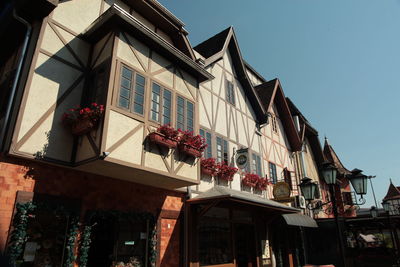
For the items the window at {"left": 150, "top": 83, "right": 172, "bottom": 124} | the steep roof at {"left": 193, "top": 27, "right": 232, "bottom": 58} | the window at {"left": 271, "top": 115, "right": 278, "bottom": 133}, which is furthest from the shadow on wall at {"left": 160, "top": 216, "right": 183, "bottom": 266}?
the window at {"left": 271, "top": 115, "right": 278, "bottom": 133}

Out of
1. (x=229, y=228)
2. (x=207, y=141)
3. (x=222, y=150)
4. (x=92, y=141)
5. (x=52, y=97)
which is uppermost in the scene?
(x=207, y=141)

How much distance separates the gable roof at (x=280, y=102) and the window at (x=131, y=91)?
10.4 m

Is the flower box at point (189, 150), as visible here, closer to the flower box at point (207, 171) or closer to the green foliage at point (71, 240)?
the flower box at point (207, 171)

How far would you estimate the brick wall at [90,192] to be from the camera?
6234 mm

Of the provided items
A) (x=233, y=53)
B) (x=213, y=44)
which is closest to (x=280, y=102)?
(x=233, y=53)

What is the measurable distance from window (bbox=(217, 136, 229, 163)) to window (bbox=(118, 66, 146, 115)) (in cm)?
501

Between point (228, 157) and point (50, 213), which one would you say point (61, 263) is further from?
point (228, 157)

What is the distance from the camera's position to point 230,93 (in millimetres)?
14438

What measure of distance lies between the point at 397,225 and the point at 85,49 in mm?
20311

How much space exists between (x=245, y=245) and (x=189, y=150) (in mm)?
6459

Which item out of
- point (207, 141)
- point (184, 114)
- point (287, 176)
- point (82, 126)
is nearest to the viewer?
point (82, 126)

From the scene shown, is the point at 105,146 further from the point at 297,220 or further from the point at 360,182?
the point at 297,220

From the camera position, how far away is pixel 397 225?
18781mm

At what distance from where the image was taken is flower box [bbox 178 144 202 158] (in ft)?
28.9
